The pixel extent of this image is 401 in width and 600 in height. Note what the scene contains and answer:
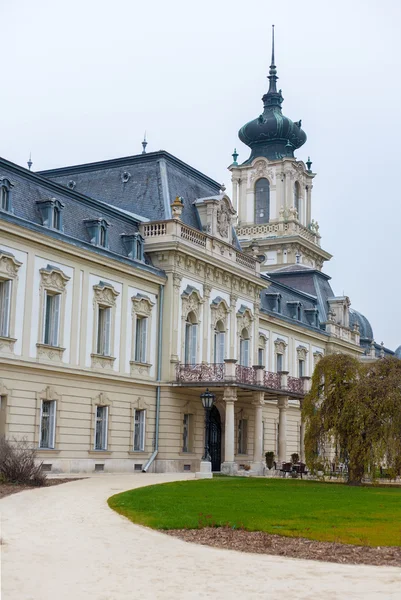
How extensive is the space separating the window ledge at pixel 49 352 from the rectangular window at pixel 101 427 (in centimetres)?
344

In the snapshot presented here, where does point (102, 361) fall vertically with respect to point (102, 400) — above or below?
above

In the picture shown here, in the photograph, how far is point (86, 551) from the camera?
12047mm

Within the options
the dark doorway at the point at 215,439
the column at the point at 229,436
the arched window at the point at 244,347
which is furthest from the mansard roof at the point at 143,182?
the dark doorway at the point at 215,439

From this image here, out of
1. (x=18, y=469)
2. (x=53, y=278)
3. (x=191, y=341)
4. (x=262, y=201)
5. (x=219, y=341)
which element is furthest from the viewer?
(x=262, y=201)

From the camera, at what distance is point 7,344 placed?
28156 millimetres

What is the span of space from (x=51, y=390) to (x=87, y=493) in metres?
9.15

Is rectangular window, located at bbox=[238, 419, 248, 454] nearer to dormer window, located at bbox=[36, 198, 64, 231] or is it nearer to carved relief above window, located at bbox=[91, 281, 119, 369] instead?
carved relief above window, located at bbox=[91, 281, 119, 369]

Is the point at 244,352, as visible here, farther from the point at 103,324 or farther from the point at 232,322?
→ the point at 103,324

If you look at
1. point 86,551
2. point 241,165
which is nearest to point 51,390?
point 86,551

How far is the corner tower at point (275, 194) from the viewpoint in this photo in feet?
225

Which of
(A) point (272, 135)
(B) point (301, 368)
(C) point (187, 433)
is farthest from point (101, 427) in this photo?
(A) point (272, 135)

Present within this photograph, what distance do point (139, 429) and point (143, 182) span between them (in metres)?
11.5

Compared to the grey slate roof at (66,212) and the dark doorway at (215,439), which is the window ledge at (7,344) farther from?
the dark doorway at (215,439)

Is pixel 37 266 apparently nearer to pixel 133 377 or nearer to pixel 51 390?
pixel 51 390
